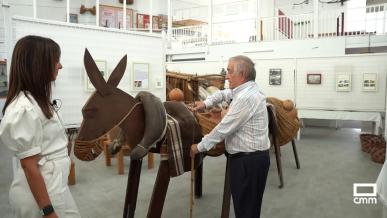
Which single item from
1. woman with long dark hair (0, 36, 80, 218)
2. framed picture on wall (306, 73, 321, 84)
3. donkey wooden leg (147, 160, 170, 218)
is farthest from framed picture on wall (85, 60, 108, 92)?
framed picture on wall (306, 73, 321, 84)

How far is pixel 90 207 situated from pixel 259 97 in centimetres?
207

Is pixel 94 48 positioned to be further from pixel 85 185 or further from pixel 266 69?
pixel 266 69

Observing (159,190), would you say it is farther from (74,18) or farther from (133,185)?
(74,18)

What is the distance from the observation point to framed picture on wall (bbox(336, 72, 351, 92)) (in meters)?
6.69

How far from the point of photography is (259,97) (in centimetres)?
228

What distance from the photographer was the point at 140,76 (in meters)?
4.67

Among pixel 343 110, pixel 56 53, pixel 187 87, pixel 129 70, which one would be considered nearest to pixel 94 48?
pixel 129 70

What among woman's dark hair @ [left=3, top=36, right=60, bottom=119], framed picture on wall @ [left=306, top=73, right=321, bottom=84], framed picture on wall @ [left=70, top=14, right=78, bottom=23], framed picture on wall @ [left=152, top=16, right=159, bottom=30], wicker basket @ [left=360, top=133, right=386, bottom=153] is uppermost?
framed picture on wall @ [left=152, top=16, right=159, bottom=30]

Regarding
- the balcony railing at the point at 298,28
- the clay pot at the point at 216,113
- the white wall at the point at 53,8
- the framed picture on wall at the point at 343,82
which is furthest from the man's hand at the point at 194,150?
the white wall at the point at 53,8

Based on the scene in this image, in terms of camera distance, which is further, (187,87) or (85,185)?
(187,87)

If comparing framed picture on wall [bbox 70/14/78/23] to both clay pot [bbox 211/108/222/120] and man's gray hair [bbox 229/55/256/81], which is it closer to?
clay pot [bbox 211/108/222/120]

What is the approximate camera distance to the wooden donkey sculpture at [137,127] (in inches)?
78.3

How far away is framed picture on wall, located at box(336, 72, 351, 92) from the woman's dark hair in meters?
6.45

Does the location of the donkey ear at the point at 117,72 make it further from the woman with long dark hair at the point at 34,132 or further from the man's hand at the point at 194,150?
the man's hand at the point at 194,150
